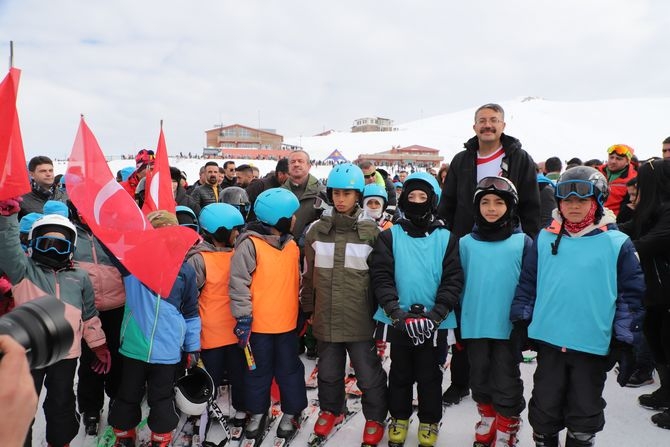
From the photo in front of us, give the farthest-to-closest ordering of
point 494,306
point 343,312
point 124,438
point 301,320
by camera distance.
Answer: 1. point 301,320
2. point 343,312
3. point 124,438
4. point 494,306

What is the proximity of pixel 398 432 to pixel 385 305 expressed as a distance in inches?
38.5

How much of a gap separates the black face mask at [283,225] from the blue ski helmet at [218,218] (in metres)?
0.34

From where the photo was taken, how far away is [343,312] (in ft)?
10.2

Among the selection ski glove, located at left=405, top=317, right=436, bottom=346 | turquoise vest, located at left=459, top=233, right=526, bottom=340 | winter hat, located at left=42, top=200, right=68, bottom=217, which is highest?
winter hat, located at left=42, top=200, right=68, bottom=217

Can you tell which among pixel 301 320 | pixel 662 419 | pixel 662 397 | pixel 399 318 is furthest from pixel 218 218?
pixel 662 397

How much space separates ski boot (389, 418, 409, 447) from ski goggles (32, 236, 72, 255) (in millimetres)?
2571

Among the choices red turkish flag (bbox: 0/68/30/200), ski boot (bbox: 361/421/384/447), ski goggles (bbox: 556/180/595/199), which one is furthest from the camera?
ski boot (bbox: 361/421/384/447)

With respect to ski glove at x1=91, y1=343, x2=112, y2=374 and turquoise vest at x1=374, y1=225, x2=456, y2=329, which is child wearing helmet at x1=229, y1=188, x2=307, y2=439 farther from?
ski glove at x1=91, y1=343, x2=112, y2=374

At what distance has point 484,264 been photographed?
114 inches

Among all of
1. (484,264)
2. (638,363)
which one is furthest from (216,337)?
(638,363)

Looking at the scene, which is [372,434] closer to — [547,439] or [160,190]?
[547,439]

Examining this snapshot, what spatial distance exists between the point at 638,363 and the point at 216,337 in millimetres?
3951

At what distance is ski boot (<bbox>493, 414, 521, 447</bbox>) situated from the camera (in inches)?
113

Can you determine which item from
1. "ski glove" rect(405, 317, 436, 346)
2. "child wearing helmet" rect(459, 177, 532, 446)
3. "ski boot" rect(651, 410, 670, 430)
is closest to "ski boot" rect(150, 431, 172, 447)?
"ski glove" rect(405, 317, 436, 346)
